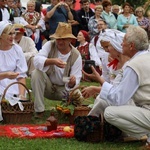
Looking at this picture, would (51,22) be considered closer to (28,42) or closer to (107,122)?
(28,42)

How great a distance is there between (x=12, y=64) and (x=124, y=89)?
230cm

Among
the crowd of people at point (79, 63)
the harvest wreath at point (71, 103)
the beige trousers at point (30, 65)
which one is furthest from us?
the beige trousers at point (30, 65)

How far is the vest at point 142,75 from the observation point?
4.57m

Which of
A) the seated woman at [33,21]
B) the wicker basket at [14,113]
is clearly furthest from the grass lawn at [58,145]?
the seated woman at [33,21]

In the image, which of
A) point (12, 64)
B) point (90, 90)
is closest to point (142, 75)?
point (90, 90)

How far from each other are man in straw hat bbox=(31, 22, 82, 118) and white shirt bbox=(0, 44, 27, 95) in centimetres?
21

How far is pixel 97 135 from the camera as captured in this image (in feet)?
16.8

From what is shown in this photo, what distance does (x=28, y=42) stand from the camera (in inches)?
338

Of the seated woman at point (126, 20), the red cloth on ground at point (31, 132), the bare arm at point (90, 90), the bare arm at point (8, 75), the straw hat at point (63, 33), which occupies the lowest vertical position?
the seated woman at point (126, 20)

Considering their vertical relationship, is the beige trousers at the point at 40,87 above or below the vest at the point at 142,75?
below

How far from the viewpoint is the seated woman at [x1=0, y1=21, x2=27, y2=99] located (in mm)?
6270

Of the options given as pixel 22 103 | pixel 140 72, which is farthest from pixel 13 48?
pixel 140 72

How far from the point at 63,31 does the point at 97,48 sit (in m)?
4.26

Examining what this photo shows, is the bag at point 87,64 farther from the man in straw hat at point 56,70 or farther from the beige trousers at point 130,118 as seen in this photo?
the beige trousers at point 130,118
